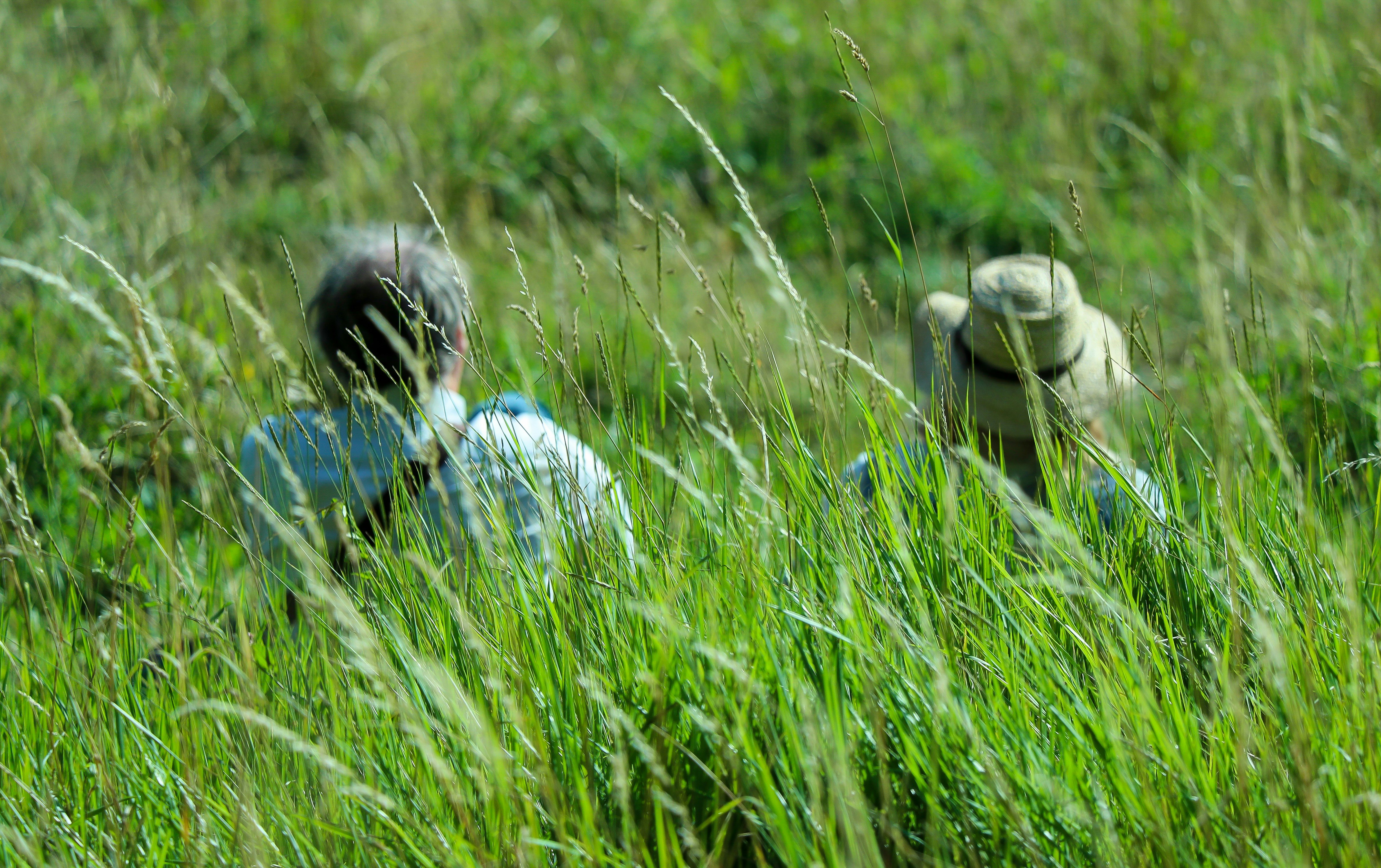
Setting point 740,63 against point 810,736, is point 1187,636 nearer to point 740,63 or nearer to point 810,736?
point 810,736

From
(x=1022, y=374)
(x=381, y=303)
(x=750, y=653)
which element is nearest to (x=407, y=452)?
(x=381, y=303)

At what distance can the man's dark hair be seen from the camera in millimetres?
2172

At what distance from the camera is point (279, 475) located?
2139mm

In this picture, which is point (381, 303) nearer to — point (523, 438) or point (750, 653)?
point (523, 438)

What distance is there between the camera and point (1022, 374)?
161 cm

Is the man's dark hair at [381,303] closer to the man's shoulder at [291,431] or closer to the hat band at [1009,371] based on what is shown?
the man's shoulder at [291,431]

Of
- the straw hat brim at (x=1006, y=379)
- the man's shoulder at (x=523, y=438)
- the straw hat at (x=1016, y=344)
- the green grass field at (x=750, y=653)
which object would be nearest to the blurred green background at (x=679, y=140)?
the green grass field at (x=750, y=653)

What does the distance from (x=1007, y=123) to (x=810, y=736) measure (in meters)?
5.43

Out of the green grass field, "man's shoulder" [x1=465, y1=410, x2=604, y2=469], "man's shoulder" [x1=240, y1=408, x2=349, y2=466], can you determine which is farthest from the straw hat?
"man's shoulder" [x1=240, y1=408, x2=349, y2=466]

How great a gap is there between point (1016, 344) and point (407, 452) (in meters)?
1.15

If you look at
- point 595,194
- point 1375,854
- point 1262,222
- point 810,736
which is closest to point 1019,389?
point 1375,854

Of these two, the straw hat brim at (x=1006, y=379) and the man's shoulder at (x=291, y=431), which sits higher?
the man's shoulder at (x=291, y=431)

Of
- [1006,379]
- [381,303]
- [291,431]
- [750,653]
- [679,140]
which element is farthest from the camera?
[679,140]

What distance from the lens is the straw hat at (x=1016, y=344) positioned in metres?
1.91
